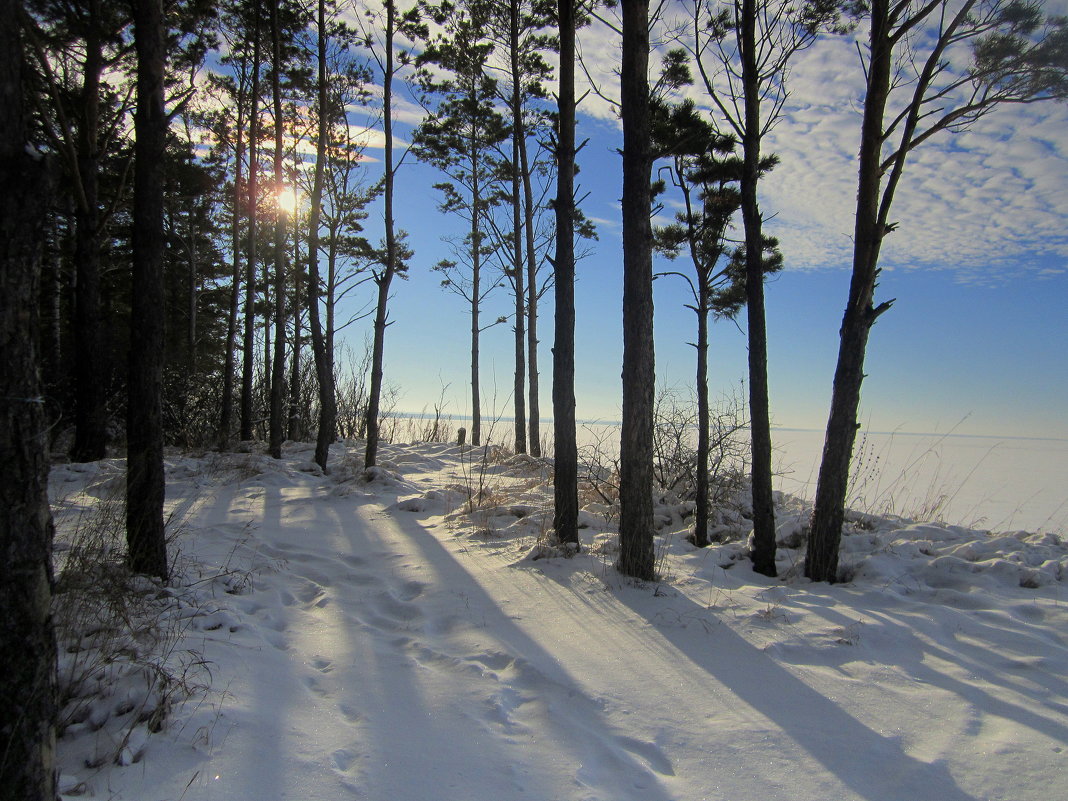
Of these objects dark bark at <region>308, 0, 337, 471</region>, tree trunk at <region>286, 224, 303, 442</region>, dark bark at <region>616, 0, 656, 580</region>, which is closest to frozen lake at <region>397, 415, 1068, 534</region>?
dark bark at <region>616, 0, 656, 580</region>

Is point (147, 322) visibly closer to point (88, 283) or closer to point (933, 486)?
→ point (88, 283)

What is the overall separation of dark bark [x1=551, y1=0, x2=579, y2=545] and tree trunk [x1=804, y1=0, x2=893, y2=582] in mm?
2250

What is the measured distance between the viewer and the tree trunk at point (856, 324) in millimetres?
4832

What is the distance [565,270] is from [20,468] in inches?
187

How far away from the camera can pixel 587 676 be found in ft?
9.91

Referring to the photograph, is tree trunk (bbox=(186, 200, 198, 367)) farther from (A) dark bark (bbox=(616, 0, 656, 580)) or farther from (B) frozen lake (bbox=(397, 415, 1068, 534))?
(A) dark bark (bbox=(616, 0, 656, 580))

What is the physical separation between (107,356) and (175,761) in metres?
13.0

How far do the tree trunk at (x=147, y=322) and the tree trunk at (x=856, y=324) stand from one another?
5.10 m

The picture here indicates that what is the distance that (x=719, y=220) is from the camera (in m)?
7.91

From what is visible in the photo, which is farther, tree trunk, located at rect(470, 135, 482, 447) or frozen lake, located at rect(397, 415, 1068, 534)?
tree trunk, located at rect(470, 135, 482, 447)

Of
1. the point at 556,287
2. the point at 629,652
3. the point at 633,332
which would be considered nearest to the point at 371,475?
the point at 556,287

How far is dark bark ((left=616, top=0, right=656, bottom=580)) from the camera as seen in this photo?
466 cm

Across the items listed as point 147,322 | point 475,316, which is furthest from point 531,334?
point 147,322

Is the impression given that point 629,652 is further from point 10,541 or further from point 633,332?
point 10,541
